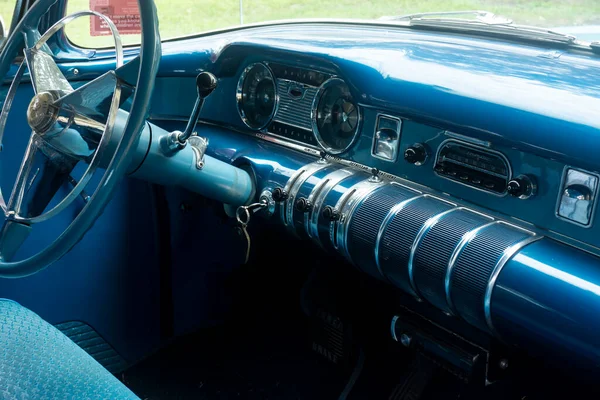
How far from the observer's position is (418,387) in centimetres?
206

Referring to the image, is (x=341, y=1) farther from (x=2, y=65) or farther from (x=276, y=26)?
(x=2, y=65)

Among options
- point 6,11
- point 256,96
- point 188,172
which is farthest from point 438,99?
point 6,11

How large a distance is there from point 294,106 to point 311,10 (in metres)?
0.49

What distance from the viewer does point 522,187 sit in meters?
1.45

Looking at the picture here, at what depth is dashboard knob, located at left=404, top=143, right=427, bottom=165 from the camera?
1659 millimetres

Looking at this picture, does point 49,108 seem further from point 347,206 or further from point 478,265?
point 478,265

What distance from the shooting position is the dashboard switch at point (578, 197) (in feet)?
4.43

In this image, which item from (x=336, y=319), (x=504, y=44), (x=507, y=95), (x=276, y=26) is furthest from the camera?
(x=276, y=26)

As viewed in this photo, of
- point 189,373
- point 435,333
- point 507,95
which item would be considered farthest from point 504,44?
point 189,373

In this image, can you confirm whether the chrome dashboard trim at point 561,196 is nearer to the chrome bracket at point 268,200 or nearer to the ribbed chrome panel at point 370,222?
the ribbed chrome panel at point 370,222

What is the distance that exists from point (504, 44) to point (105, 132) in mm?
1133

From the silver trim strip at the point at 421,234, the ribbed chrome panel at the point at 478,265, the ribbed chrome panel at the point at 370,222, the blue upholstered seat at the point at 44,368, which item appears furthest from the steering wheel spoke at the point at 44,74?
the ribbed chrome panel at the point at 478,265

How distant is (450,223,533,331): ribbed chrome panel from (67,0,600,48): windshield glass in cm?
70

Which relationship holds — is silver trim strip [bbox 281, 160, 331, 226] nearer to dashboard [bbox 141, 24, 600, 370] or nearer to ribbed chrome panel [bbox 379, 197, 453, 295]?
dashboard [bbox 141, 24, 600, 370]
